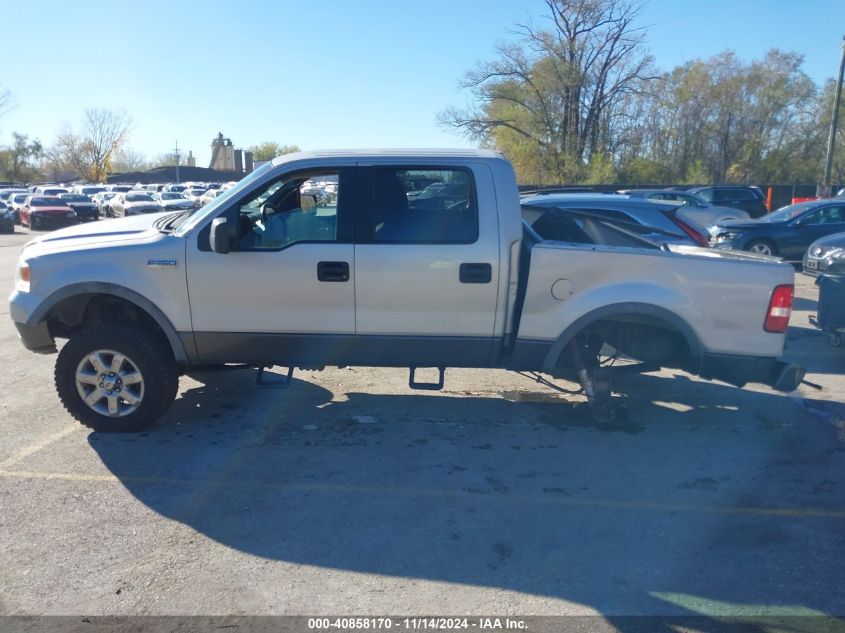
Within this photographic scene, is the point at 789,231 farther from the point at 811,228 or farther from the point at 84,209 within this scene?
the point at 84,209

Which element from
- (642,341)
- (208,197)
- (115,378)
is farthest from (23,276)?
(208,197)

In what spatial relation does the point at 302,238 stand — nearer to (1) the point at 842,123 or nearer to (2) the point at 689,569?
(2) the point at 689,569

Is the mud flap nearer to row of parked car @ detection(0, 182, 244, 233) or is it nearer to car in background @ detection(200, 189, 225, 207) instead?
car in background @ detection(200, 189, 225, 207)

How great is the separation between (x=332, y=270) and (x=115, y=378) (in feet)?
5.97

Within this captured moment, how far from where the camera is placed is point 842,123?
53344 millimetres

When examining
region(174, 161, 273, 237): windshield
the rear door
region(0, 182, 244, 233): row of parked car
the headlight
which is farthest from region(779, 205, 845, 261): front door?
region(0, 182, 244, 233): row of parked car

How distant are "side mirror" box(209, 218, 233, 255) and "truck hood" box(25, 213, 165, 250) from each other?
0.72 meters

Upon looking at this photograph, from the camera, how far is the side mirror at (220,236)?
5.51 m

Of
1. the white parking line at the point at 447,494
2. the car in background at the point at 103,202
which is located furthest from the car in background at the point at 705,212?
the car in background at the point at 103,202

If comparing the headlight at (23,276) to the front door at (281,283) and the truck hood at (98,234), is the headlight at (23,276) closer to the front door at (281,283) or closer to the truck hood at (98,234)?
the truck hood at (98,234)

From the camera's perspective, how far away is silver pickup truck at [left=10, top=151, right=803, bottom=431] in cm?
569

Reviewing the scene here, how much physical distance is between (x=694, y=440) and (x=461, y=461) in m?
1.87

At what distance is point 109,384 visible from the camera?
19.2 feet

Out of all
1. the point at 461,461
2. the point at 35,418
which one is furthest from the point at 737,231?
the point at 35,418
